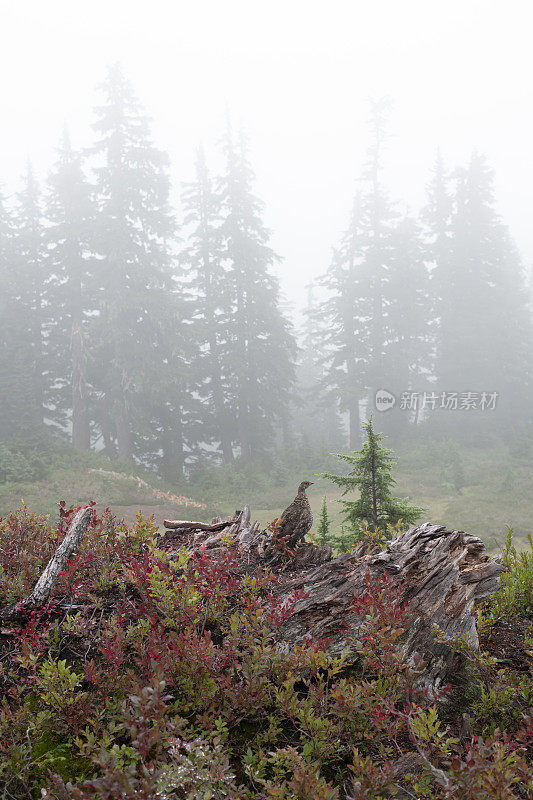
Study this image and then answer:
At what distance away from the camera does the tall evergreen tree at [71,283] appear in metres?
24.5

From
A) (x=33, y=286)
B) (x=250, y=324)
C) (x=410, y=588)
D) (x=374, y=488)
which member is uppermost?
(x=33, y=286)

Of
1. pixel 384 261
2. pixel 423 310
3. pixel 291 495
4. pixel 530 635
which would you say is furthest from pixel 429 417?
pixel 530 635

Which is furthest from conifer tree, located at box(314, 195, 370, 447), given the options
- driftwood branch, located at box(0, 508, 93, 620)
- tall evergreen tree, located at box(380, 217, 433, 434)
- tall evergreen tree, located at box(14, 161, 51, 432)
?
driftwood branch, located at box(0, 508, 93, 620)

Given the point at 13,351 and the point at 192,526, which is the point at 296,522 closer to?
the point at 192,526

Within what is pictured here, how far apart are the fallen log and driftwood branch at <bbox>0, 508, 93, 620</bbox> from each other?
1.14 m

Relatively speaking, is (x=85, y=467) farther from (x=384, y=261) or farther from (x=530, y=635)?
(x=384, y=261)

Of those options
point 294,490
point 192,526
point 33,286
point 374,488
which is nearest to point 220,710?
point 192,526

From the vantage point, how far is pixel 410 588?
3.31 metres

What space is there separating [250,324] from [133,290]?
7.49m

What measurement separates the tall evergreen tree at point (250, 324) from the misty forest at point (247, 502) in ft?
0.59

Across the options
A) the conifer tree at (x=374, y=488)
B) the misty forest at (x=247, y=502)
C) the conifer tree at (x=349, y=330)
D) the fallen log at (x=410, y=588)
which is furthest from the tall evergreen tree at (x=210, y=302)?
the fallen log at (x=410, y=588)

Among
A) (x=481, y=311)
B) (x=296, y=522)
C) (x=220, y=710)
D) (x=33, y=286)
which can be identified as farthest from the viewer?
(x=481, y=311)

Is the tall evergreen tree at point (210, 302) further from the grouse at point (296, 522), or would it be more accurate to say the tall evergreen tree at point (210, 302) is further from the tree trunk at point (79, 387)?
the grouse at point (296, 522)

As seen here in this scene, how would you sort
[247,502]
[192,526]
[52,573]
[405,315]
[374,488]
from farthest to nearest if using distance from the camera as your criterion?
[405,315] < [247,502] < [374,488] < [192,526] < [52,573]
